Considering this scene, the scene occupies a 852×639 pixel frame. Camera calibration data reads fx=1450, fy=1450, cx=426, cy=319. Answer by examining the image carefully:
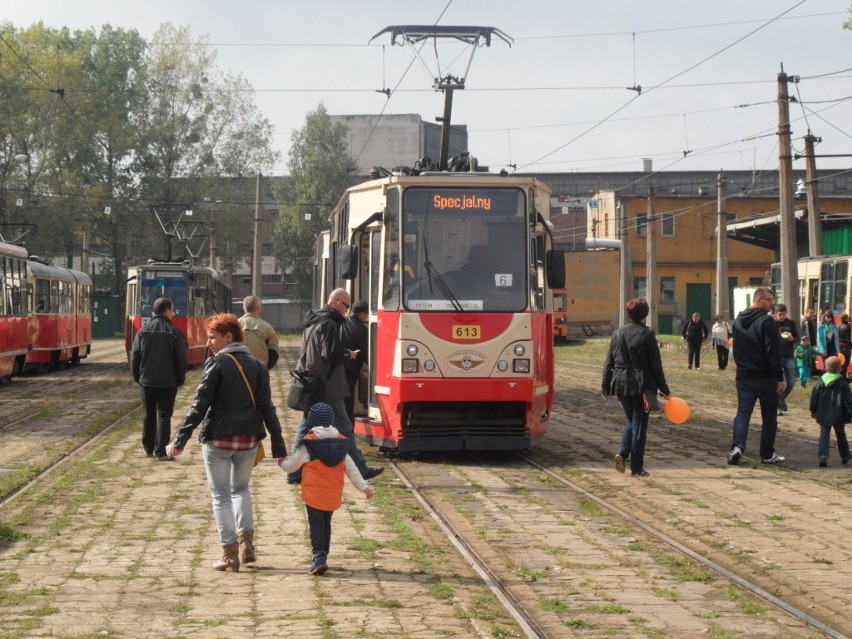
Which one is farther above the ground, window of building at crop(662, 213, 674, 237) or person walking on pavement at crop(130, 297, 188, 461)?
window of building at crop(662, 213, 674, 237)

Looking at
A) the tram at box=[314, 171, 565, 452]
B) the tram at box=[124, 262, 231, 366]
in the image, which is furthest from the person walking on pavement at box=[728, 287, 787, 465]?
the tram at box=[124, 262, 231, 366]

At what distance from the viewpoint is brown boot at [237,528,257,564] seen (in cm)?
870

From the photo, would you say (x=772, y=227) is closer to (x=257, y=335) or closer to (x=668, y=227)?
Answer: (x=668, y=227)

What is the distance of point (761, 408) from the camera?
1436 cm

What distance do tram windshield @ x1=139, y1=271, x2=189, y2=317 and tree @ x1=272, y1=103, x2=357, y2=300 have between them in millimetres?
48709

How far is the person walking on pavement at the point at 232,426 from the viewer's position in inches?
341

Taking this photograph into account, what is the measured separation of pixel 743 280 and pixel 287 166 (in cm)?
2808

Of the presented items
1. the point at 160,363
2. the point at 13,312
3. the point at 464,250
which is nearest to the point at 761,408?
the point at 464,250

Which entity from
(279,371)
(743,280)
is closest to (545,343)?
(279,371)

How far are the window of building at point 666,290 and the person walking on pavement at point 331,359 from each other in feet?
225

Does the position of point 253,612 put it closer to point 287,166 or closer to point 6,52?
point 6,52

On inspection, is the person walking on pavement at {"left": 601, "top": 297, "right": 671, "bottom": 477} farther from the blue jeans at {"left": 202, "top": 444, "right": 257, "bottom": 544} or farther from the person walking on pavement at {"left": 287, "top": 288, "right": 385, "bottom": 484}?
the blue jeans at {"left": 202, "top": 444, "right": 257, "bottom": 544}

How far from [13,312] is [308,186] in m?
56.6

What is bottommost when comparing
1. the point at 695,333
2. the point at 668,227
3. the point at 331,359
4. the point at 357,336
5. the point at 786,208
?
the point at 695,333
